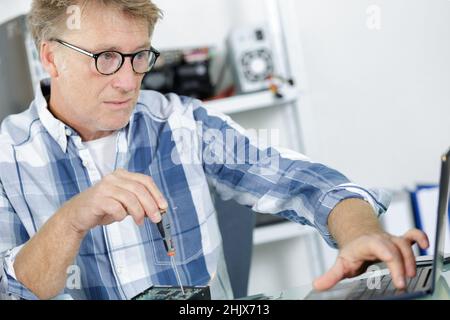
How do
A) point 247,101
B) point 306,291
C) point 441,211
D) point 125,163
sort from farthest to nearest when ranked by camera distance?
point 247,101
point 125,163
point 306,291
point 441,211

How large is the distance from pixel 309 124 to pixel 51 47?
0.90 meters

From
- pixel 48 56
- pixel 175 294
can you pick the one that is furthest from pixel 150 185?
pixel 48 56

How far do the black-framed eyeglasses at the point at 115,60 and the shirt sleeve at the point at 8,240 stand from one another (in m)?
0.23

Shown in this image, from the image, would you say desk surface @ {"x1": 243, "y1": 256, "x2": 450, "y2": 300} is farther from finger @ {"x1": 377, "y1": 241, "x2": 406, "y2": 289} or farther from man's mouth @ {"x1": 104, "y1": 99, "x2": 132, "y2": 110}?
man's mouth @ {"x1": 104, "y1": 99, "x2": 132, "y2": 110}

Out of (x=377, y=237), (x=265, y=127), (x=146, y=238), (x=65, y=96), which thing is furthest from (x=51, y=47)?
(x=265, y=127)

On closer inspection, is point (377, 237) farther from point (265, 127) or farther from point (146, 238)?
point (265, 127)

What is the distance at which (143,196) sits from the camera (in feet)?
2.32

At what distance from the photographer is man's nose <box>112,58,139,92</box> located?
991mm

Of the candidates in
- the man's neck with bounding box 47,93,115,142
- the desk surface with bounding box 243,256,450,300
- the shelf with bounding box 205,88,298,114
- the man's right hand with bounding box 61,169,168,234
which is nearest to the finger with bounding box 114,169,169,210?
the man's right hand with bounding box 61,169,168,234

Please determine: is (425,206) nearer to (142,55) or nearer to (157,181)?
(157,181)

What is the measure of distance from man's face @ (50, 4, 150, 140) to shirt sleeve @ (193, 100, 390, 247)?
0.15 metres

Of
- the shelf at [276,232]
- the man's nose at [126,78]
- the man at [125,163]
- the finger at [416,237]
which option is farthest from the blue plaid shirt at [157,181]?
the shelf at [276,232]

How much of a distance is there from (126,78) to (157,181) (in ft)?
0.61

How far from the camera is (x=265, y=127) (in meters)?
1.83
